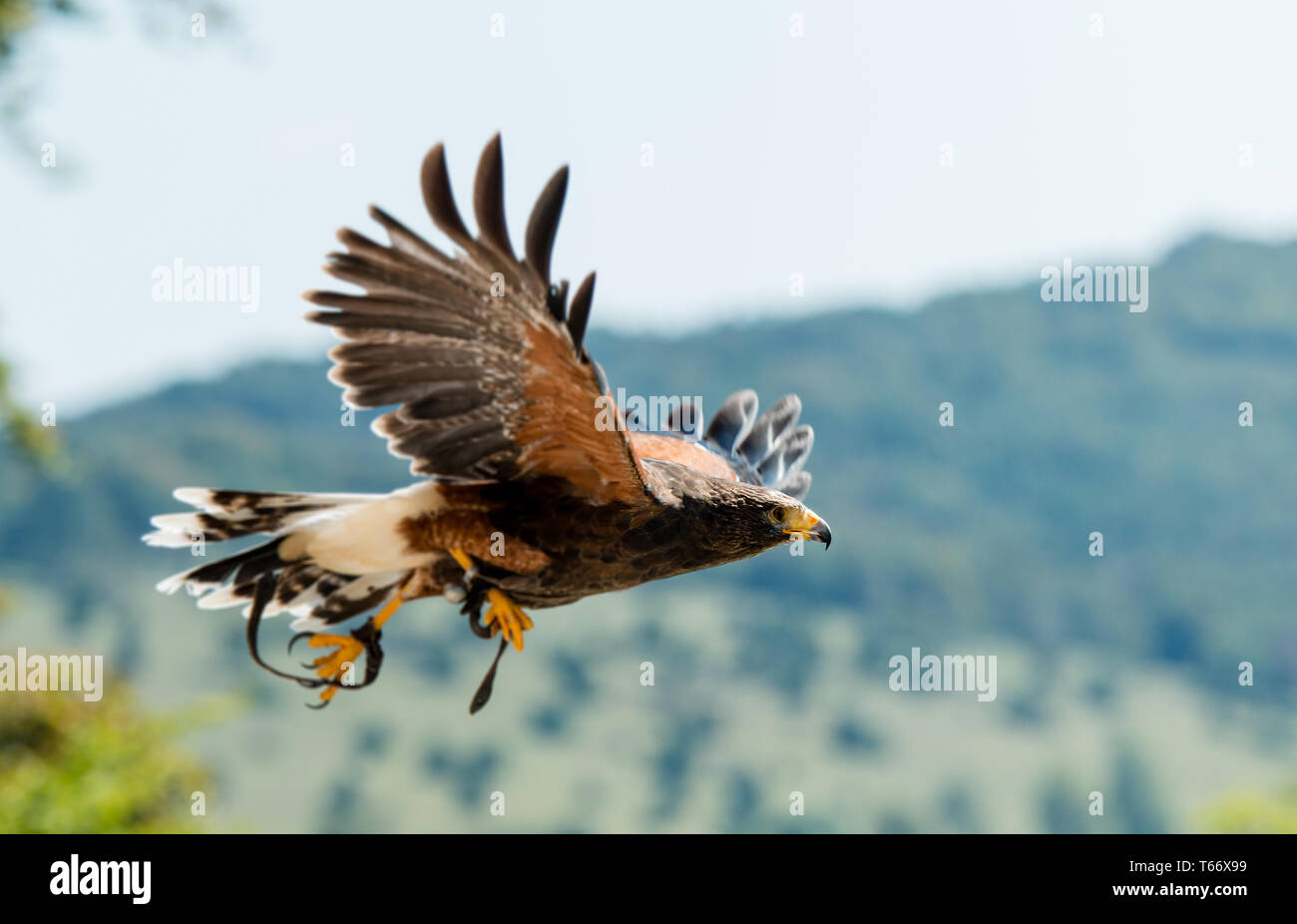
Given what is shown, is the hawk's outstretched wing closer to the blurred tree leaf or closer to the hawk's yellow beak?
the hawk's yellow beak

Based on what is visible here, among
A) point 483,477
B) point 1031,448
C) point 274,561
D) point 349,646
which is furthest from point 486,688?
point 1031,448

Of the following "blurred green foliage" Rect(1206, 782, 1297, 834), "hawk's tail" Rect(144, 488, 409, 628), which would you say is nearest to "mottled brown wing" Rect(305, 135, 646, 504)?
"hawk's tail" Rect(144, 488, 409, 628)

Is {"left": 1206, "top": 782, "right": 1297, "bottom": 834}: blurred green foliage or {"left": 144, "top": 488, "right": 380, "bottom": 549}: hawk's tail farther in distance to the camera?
{"left": 1206, "top": 782, "right": 1297, "bottom": 834}: blurred green foliage

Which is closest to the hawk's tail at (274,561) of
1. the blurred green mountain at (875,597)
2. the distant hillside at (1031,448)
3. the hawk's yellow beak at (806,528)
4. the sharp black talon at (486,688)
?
the sharp black talon at (486,688)

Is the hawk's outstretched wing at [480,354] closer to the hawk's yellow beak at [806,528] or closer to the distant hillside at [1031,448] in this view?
the hawk's yellow beak at [806,528]

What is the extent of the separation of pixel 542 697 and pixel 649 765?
4.44 metres

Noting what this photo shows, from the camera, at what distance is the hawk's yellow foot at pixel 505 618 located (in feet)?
9.85

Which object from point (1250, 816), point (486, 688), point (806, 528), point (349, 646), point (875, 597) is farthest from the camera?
point (875, 597)

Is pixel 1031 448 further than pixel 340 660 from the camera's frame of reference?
Yes

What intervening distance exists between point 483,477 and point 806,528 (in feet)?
2.68

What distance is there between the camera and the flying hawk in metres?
2.93

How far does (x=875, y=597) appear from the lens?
5841cm

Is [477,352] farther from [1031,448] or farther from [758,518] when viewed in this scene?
[1031,448]
